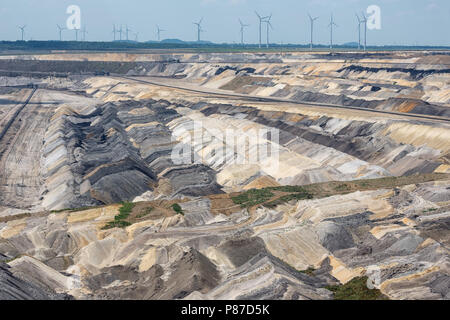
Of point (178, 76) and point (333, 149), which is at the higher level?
point (178, 76)

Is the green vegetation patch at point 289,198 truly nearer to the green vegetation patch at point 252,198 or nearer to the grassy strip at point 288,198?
the grassy strip at point 288,198

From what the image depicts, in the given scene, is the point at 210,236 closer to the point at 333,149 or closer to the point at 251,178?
the point at 251,178

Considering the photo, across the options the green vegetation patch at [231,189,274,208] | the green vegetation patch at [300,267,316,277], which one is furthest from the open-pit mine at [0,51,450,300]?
the green vegetation patch at [231,189,274,208]

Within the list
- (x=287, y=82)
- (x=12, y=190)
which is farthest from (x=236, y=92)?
(x=12, y=190)

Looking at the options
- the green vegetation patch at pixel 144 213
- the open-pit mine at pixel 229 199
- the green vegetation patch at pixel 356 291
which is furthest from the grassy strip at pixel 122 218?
the green vegetation patch at pixel 356 291

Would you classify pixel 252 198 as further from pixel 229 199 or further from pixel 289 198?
pixel 289 198

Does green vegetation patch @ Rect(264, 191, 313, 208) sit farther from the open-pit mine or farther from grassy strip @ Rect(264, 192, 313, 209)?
the open-pit mine

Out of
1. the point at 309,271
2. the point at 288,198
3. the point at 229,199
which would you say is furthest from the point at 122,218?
the point at 309,271
